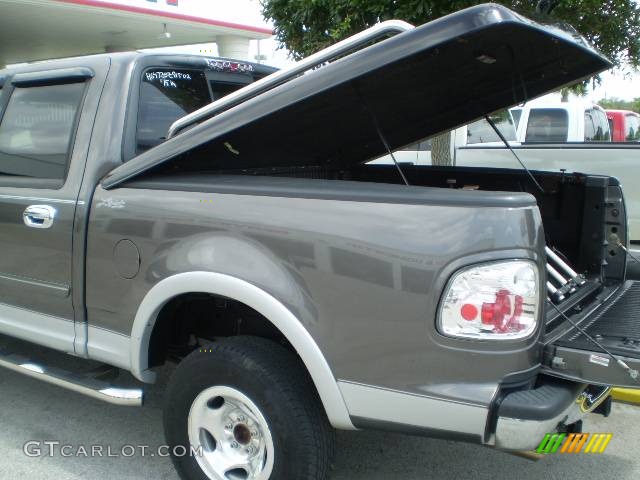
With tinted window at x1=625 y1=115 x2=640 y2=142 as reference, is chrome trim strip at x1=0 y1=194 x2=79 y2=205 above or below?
below

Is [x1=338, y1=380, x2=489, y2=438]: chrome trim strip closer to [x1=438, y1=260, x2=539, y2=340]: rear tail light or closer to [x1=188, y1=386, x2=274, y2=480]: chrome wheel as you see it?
[x1=438, y1=260, x2=539, y2=340]: rear tail light

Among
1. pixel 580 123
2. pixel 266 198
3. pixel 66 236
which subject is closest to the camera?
pixel 266 198

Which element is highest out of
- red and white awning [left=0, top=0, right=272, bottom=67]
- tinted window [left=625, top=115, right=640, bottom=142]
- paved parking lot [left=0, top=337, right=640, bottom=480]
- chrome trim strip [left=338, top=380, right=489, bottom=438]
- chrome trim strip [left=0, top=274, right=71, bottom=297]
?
red and white awning [left=0, top=0, right=272, bottom=67]

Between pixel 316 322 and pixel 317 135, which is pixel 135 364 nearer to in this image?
pixel 316 322

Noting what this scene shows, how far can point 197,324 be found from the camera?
3.32m

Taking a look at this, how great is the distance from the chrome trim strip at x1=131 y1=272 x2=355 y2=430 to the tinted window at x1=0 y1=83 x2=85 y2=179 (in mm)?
979

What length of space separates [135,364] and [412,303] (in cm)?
140

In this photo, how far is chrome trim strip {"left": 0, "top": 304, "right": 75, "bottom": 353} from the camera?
3.26 m

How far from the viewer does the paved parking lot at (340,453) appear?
3.37 metres

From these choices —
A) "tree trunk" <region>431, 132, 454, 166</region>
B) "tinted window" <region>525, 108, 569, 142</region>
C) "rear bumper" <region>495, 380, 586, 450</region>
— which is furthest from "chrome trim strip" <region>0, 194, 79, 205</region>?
"tinted window" <region>525, 108, 569, 142</region>

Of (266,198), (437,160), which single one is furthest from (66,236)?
(437,160)

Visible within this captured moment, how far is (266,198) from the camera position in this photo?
2.58 meters

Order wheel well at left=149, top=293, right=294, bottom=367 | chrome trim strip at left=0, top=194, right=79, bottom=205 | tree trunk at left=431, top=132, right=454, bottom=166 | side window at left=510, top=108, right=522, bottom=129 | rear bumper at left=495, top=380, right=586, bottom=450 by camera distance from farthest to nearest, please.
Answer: side window at left=510, top=108, right=522, bottom=129 < tree trunk at left=431, top=132, right=454, bottom=166 < chrome trim strip at left=0, top=194, right=79, bottom=205 < wheel well at left=149, top=293, right=294, bottom=367 < rear bumper at left=495, top=380, right=586, bottom=450

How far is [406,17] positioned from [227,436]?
4097 mm
